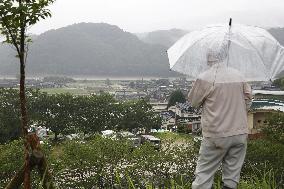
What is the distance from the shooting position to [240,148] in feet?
13.1

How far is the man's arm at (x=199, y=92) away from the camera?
392cm

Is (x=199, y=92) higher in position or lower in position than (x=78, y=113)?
higher

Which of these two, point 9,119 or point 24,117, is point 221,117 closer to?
point 24,117

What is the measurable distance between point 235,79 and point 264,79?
0.63m

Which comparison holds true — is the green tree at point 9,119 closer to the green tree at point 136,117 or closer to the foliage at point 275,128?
the green tree at point 136,117

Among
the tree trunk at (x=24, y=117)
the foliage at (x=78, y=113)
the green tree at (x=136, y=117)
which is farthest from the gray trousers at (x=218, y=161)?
the green tree at (x=136, y=117)

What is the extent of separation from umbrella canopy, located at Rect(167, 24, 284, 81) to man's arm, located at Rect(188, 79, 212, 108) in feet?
1.16

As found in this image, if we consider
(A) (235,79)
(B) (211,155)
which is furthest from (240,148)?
(A) (235,79)

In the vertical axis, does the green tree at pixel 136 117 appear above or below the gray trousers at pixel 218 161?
below

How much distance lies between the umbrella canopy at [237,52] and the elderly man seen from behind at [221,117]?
30 cm

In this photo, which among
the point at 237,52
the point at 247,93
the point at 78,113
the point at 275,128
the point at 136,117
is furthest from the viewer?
the point at 136,117

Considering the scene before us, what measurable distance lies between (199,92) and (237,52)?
0.69m

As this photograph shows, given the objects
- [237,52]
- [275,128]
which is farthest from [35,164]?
[275,128]

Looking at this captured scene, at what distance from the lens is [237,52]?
4.34m
